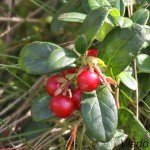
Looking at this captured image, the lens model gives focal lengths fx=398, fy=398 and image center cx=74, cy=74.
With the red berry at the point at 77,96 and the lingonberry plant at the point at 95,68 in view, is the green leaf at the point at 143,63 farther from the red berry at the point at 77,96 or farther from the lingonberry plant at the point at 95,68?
the red berry at the point at 77,96

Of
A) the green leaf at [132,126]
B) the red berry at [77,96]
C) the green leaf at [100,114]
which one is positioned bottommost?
the green leaf at [132,126]

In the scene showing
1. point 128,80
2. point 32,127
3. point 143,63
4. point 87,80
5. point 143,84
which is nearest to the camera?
point 87,80

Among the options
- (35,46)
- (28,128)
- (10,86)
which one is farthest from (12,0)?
(35,46)

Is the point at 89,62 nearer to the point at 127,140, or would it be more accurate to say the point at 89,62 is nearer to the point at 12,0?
the point at 127,140

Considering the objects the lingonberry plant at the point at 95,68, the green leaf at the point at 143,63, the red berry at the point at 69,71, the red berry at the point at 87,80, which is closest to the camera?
the red berry at the point at 87,80

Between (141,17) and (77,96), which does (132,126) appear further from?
(141,17)

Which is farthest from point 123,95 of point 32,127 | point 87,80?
point 32,127

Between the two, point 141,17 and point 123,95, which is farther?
point 123,95

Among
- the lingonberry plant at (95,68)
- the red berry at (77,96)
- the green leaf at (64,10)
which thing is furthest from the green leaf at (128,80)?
the green leaf at (64,10)
